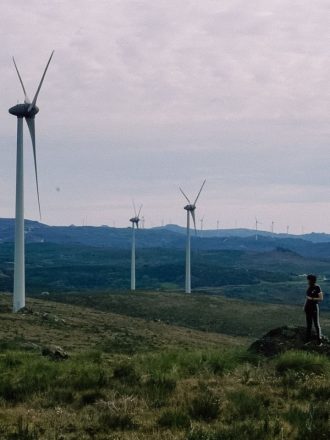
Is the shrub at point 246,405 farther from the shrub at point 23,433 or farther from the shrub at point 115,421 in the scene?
the shrub at point 23,433

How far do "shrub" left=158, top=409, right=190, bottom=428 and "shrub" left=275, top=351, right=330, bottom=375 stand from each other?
5.80 metres

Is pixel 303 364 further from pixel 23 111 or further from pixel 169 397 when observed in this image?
pixel 23 111

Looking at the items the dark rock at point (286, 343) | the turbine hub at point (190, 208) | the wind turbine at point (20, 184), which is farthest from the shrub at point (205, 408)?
the turbine hub at point (190, 208)

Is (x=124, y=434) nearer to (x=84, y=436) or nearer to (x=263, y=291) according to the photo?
(x=84, y=436)

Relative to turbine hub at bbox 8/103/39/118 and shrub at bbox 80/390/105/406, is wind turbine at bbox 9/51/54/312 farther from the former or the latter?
shrub at bbox 80/390/105/406

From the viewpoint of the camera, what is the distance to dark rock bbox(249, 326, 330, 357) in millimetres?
21459

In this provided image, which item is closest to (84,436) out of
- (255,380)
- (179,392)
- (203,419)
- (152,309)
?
(203,419)

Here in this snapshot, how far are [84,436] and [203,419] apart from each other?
262cm

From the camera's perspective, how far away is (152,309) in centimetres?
7944

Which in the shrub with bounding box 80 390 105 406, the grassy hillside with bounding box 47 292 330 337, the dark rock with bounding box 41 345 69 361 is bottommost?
the grassy hillside with bounding box 47 292 330 337

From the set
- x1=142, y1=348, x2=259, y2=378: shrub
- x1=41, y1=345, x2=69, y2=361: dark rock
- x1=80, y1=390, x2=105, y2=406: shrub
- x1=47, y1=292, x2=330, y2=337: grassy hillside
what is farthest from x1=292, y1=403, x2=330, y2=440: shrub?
x1=47, y1=292, x2=330, y2=337: grassy hillside

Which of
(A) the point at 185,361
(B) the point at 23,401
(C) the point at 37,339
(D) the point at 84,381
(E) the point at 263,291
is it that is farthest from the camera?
(E) the point at 263,291

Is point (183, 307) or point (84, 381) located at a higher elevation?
point (84, 381)

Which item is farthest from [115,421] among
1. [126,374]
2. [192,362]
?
[192,362]
